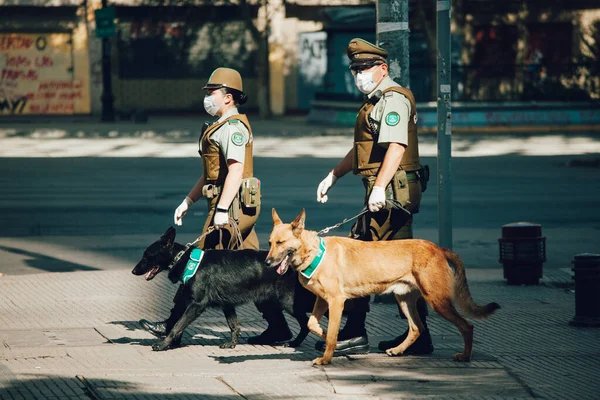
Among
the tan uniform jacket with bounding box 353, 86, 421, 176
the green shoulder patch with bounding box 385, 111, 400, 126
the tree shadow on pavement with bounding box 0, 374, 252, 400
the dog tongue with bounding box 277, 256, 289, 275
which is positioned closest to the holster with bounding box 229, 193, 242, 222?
the tan uniform jacket with bounding box 353, 86, 421, 176

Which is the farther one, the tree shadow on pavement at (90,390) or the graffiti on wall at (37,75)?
the graffiti on wall at (37,75)

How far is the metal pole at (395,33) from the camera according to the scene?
8312 mm

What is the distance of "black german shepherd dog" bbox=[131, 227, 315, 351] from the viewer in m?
6.66

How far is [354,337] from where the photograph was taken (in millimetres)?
6598

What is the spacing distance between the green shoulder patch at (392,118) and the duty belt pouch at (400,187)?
0.36 meters

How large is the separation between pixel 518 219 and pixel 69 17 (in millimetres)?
25133

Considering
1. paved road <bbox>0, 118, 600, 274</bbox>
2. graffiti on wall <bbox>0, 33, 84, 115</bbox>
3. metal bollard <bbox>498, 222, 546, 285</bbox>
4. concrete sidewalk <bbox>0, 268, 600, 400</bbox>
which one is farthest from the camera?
graffiti on wall <bbox>0, 33, 84, 115</bbox>

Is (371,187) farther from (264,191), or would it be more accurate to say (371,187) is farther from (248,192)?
(264,191)

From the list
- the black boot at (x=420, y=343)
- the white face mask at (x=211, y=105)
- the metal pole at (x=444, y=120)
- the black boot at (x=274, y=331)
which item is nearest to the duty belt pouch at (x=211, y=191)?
the white face mask at (x=211, y=105)

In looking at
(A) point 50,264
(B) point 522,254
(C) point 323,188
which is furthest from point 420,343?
(A) point 50,264

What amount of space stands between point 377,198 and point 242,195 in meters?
1.09

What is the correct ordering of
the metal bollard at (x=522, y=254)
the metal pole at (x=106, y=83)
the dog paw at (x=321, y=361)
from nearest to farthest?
the dog paw at (x=321, y=361), the metal bollard at (x=522, y=254), the metal pole at (x=106, y=83)

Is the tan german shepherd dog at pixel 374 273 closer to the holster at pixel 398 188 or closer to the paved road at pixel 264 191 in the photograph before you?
the holster at pixel 398 188

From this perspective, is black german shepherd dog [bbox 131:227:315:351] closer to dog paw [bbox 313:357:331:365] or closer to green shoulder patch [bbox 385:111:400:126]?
dog paw [bbox 313:357:331:365]
